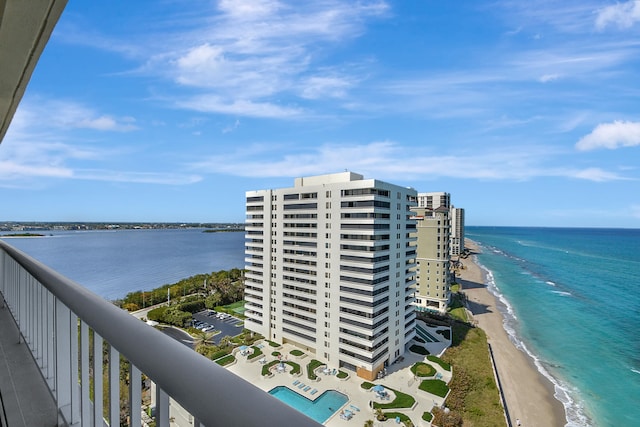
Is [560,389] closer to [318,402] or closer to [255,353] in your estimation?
[318,402]

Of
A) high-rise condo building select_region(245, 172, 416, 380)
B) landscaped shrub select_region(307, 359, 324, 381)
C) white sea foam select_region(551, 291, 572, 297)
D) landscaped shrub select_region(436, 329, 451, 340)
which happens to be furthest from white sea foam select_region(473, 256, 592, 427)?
white sea foam select_region(551, 291, 572, 297)

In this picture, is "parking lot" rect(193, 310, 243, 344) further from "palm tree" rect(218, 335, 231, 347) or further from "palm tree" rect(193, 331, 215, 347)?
"palm tree" rect(218, 335, 231, 347)

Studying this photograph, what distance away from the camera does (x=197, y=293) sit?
29375 millimetres

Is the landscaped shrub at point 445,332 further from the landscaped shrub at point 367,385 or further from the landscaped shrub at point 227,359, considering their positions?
the landscaped shrub at point 227,359

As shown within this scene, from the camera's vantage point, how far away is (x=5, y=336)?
243 centimetres

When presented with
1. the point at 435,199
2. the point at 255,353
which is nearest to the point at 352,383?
the point at 255,353

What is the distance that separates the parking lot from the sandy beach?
53.0ft

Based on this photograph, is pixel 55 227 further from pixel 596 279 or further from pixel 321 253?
pixel 596 279

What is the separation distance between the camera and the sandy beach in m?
14.0

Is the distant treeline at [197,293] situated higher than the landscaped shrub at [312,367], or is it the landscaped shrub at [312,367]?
the distant treeline at [197,293]

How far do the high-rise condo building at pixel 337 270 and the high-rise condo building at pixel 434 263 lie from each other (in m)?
8.59

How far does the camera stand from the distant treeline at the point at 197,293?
1033 inches

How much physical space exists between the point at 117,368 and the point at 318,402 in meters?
14.4

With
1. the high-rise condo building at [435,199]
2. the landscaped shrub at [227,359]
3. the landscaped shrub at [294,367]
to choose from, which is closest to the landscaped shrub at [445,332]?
the landscaped shrub at [294,367]
